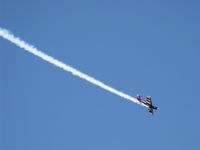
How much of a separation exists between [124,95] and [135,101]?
5.86 metres

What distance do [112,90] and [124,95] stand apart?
4.73 m

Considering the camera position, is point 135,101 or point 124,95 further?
point 135,101

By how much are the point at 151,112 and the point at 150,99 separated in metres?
2.41

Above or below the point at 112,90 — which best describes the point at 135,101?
above

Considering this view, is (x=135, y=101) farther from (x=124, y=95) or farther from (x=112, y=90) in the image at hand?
(x=112, y=90)

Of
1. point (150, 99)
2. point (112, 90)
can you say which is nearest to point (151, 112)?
point (150, 99)

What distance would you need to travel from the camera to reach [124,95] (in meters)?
68.9

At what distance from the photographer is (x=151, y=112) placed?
2827 inches

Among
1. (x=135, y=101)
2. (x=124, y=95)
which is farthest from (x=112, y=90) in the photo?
(x=135, y=101)

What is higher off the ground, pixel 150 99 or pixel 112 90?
pixel 150 99

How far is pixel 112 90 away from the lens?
64.8m

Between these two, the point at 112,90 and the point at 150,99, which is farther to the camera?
the point at 150,99

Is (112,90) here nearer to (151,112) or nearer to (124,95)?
(124,95)

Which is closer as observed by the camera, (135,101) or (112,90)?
(112,90)
